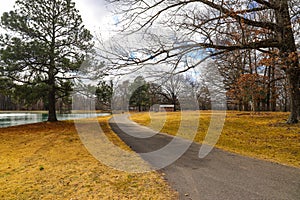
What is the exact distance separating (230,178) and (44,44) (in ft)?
43.8

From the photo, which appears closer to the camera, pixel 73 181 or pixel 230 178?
pixel 230 178

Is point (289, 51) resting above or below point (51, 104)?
above

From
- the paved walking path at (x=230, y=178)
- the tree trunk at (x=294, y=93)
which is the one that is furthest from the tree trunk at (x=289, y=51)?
the paved walking path at (x=230, y=178)

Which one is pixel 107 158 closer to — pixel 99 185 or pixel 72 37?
pixel 99 185

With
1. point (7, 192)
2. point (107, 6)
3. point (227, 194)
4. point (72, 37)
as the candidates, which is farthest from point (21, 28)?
point (227, 194)

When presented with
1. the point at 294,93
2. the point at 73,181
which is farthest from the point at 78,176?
the point at 294,93

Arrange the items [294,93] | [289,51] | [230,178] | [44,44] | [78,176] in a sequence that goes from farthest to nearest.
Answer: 1. [44,44]
2. [294,93]
3. [289,51]
4. [78,176]
5. [230,178]

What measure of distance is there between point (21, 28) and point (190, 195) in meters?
15.0

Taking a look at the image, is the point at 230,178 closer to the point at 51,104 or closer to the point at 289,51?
the point at 289,51

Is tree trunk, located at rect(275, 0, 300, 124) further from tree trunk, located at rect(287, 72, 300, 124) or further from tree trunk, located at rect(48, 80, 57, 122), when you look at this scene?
tree trunk, located at rect(48, 80, 57, 122)

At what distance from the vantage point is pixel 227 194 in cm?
308

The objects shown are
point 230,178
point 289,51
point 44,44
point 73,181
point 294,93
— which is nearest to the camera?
point 230,178

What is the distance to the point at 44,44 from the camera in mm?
13344

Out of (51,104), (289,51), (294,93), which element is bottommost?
(51,104)
